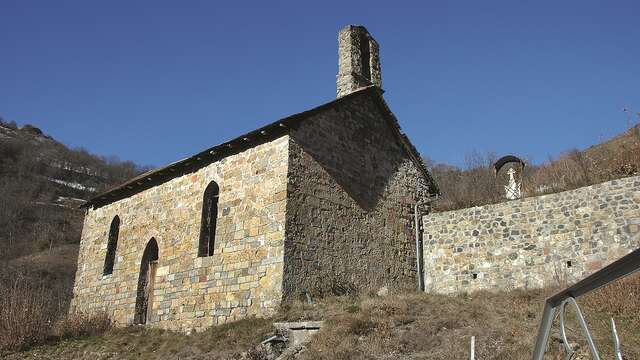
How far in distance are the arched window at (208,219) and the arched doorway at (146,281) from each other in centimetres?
264

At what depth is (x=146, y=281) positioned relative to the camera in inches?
674

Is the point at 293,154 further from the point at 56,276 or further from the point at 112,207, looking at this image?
the point at 56,276

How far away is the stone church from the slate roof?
42 millimetres

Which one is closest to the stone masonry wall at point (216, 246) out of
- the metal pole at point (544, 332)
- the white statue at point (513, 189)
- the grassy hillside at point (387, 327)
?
the grassy hillside at point (387, 327)

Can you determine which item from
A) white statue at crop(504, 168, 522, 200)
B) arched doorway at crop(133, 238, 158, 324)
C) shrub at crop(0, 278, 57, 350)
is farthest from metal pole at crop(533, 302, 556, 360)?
shrub at crop(0, 278, 57, 350)

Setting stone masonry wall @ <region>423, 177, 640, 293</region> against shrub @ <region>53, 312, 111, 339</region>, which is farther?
shrub @ <region>53, 312, 111, 339</region>

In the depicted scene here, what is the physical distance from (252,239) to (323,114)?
4.11 metres

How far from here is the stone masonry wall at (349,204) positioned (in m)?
13.5

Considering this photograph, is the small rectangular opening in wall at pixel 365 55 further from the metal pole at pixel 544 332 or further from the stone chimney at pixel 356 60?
the metal pole at pixel 544 332

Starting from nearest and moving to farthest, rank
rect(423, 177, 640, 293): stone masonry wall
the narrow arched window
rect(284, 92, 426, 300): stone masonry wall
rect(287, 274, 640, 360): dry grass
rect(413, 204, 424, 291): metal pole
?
rect(287, 274, 640, 360): dry grass, rect(423, 177, 640, 293): stone masonry wall, rect(284, 92, 426, 300): stone masonry wall, rect(413, 204, 424, 291): metal pole, the narrow arched window

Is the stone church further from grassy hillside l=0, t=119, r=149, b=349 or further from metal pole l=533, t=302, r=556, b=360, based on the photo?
metal pole l=533, t=302, r=556, b=360

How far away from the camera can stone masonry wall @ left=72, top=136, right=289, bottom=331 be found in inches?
521

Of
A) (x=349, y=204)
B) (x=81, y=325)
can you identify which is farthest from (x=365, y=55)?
(x=81, y=325)

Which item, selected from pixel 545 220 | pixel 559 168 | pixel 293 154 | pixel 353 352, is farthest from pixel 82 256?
pixel 559 168
